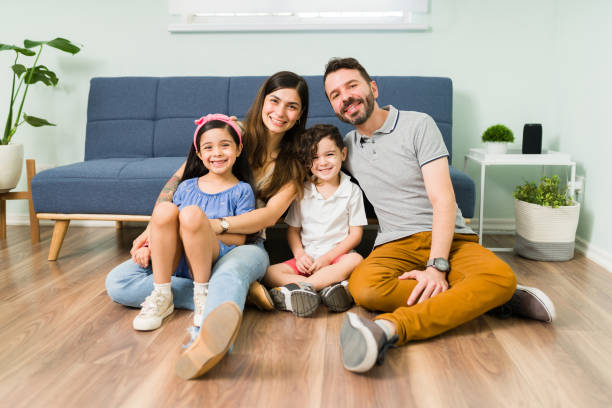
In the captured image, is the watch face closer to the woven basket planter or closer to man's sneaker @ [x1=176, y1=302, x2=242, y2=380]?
man's sneaker @ [x1=176, y1=302, x2=242, y2=380]

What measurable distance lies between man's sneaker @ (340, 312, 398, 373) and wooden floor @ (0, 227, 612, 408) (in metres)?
0.04

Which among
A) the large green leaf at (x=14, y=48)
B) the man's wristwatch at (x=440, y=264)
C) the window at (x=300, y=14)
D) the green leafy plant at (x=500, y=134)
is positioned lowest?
the man's wristwatch at (x=440, y=264)

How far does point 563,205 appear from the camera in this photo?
2176mm

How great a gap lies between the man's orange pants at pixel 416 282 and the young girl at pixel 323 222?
13 cm

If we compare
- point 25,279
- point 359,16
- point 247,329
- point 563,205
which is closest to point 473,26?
point 359,16

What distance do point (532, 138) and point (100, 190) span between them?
211cm

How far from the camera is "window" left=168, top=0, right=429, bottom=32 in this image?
8.74 feet

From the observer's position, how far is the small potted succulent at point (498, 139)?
2.37 metres

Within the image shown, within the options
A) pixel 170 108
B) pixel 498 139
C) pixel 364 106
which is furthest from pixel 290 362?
pixel 170 108

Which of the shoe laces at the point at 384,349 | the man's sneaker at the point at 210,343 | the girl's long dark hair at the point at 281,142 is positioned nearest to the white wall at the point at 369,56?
the girl's long dark hair at the point at 281,142

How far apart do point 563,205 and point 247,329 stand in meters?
1.63

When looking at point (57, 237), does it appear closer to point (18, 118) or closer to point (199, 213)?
point (18, 118)

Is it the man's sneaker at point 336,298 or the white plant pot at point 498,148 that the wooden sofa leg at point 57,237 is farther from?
the white plant pot at point 498,148

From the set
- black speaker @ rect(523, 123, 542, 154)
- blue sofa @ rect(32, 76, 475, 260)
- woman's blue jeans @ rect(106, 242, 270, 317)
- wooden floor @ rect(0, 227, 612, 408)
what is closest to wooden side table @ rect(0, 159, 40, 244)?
blue sofa @ rect(32, 76, 475, 260)
